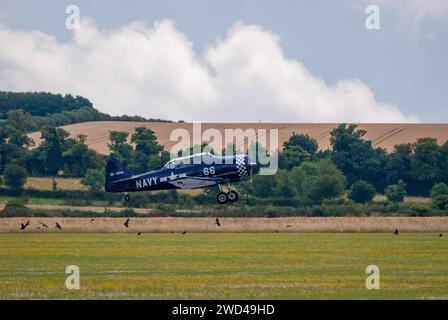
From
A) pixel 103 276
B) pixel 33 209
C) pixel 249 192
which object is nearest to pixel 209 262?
pixel 103 276

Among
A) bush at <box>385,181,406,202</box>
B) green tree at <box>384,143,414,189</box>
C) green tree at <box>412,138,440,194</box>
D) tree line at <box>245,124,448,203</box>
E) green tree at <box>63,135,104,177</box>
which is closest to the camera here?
tree line at <box>245,124,448,203</box>

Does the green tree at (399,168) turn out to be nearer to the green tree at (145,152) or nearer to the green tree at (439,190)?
the green tree at (439,190)

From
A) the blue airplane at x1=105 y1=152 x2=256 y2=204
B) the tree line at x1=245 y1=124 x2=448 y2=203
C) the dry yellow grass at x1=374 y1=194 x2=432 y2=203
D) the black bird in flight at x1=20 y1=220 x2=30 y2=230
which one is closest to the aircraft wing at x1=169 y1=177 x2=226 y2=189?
the blue airplane at x1=105 y1=152 x2=256 y2=204

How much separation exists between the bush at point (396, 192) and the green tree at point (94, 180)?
26.9 metres

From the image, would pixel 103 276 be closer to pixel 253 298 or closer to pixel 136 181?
pixel 253 298

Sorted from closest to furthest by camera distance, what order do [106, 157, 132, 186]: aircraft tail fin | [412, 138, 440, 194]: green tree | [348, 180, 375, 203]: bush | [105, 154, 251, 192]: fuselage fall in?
[105, 154, 251, 192]: fuselage
[106, 157, 132, 186]: aircraft tail fin
[348, 180, 375, 203]: bush
[412, 138, 440, 194]: green tree

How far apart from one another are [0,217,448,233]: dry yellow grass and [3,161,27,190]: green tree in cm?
2816

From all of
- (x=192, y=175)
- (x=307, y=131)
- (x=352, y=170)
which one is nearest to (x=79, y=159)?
(x=352, y=170)

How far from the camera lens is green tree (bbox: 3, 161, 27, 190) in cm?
10544

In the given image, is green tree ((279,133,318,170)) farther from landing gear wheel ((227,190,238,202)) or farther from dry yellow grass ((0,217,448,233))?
landing gear wheel ((227,190,238,202))

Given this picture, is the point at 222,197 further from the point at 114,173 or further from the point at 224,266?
the point at 224,266

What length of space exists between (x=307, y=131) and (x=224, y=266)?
11190 centimetres

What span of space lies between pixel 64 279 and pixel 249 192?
2551 inches
